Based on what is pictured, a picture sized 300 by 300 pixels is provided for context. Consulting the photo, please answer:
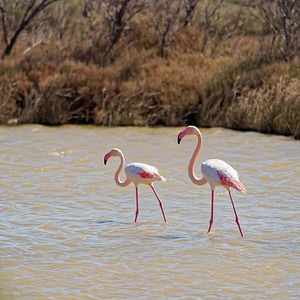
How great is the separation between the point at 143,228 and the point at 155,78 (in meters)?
8.85

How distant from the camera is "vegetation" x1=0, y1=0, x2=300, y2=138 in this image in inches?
596

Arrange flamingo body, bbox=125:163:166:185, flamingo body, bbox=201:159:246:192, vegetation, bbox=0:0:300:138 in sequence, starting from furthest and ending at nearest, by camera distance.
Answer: vegetation, bbox=0:0:300:138 < flamingo body, bbox=125:163:166:185 < flamingo body, bbox=201:159:246:192

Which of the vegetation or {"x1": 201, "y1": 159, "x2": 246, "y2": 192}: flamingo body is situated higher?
the vegetation

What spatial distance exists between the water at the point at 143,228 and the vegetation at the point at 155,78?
6.69ft

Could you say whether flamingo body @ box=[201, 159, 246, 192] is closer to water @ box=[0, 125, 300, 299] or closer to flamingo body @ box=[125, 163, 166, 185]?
water @ box=[0, 125, 300, 299]

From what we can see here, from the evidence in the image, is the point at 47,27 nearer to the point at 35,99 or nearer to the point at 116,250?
the point at 35,99

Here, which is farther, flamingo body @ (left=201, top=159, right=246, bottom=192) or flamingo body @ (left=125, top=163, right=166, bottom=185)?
flamingo body @ (left=125, top=163, right=166, bottom=185)

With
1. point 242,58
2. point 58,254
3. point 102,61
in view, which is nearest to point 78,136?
point 102,61

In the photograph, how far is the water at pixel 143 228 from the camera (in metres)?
5.90

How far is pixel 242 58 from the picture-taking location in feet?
56.4

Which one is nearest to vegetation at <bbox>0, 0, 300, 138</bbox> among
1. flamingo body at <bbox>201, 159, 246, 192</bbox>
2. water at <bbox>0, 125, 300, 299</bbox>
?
water at <bbox>0, 125, 300, 299</bbox>

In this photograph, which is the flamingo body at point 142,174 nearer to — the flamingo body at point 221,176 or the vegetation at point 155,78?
the flamingo body at point 221,176

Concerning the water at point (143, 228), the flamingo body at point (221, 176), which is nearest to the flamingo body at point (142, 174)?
the water at point (143, 228)

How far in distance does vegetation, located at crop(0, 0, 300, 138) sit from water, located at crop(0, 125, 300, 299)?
2040 mm
